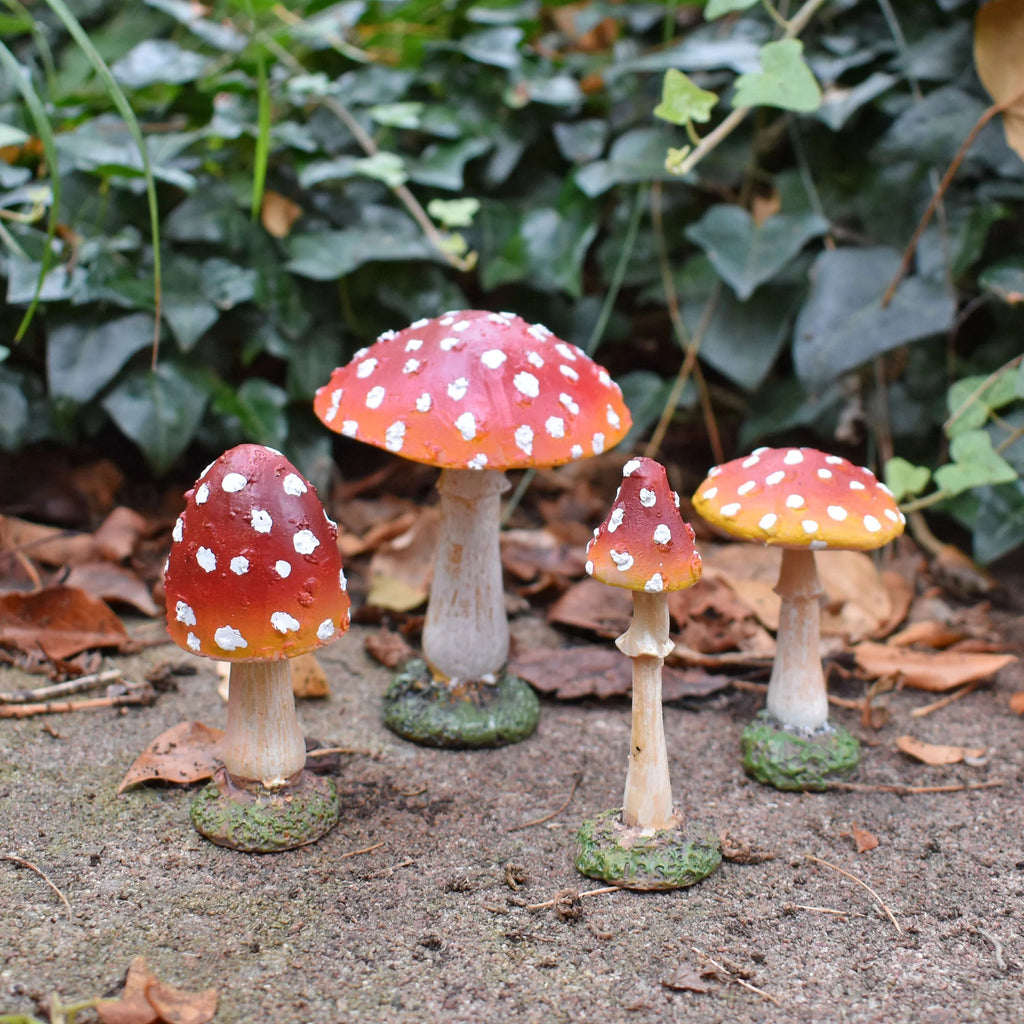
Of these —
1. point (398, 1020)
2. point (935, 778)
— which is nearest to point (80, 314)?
point (398, 1020)

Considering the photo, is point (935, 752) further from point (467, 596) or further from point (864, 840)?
point (467, 596)

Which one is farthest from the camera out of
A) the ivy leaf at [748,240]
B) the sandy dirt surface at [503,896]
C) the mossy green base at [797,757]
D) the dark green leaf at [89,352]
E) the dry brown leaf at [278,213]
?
the dry brown leaf at [278,213]

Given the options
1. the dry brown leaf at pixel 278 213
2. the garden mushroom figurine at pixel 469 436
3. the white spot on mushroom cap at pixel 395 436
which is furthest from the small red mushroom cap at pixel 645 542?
the dry brown leaf at pixel 278 213

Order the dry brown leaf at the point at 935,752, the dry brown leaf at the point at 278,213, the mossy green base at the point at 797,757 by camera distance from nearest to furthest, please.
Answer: the mossy green base at the point at 797,757
the dry brown leaf at the point at 935,752
the dry brown leaf at the point at 278,213

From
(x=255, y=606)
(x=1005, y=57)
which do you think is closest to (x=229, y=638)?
(x=255, y=606)

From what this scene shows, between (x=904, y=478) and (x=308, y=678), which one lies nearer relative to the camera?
(x=308, y=678)

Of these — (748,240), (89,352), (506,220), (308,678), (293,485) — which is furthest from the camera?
(506,220)

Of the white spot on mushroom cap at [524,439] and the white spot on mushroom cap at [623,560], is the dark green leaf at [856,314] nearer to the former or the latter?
the white spot on mushroom cap at [524,439]
